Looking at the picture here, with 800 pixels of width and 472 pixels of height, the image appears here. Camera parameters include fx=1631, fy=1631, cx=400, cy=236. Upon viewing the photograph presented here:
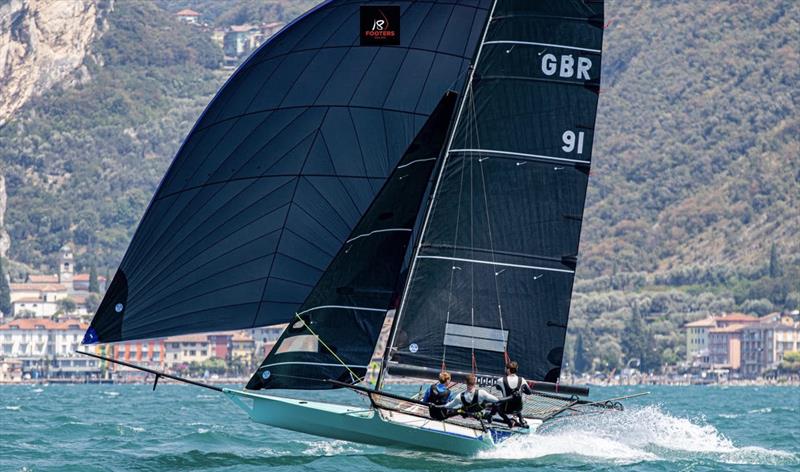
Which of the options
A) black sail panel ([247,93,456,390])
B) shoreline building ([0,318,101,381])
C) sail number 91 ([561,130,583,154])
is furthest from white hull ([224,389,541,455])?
shoreline building ([0,318,101,381])

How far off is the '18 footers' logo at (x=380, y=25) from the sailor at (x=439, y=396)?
550cm

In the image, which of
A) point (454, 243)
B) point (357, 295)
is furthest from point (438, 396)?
point (454, 243)

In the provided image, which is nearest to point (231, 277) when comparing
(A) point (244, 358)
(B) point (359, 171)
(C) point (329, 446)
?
(B) point (359, 171)

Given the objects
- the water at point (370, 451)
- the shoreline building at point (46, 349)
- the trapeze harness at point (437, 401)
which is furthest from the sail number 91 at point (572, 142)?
the shoreline building at point (46, 349)

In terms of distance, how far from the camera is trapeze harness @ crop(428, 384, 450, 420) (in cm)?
2233

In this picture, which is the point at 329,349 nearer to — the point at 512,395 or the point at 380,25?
the point at 512,395

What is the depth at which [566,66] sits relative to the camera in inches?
919

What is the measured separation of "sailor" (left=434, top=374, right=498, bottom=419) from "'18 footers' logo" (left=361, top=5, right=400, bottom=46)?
18.5 ft

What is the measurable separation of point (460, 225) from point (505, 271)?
3.05ft

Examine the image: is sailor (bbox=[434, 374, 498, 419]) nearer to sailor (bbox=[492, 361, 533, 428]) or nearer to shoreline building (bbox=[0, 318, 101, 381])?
sailor (bbox=[492, 361, 533, 428])

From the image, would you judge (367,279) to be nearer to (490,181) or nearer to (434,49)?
(490,181)

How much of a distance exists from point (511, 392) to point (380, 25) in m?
6.11

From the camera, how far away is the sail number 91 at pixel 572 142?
23406 millimetres

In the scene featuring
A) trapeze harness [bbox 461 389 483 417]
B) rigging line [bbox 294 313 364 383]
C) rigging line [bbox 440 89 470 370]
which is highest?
rigging line [bbox 440 89 470 370]
